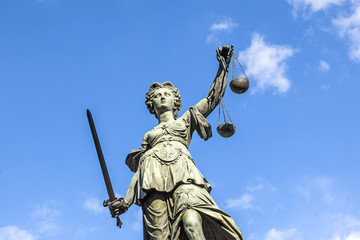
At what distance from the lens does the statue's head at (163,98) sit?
1227 centimetres

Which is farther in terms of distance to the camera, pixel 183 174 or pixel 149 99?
pixel 149 99

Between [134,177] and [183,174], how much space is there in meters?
1.02

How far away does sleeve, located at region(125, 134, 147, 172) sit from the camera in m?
11.9

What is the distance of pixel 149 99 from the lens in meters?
12.6

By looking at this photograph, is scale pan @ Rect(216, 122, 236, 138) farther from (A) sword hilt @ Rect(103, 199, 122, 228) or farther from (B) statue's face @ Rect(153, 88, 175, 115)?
(A) sword hilt @ Rect(103, 199, 122, 228)

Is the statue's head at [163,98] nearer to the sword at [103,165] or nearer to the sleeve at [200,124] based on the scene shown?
the sleeve at [200,124]

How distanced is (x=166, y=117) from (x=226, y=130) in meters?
1.41

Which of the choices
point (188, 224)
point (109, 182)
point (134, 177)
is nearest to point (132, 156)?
point (134, 177)

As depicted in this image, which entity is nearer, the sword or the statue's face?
the sword

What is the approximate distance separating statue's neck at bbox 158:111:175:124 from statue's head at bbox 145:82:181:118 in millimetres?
74

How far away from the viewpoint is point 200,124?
39.2 feet

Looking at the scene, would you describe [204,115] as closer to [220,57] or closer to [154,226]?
[220,57]

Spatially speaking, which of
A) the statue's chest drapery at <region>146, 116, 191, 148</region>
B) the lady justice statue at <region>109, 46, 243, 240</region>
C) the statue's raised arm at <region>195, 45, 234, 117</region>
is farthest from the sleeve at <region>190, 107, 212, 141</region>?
the statue's raised arm at <region>195, 45, 234, 117</region>

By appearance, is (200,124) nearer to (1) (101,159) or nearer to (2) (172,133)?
(2) (172,133)
